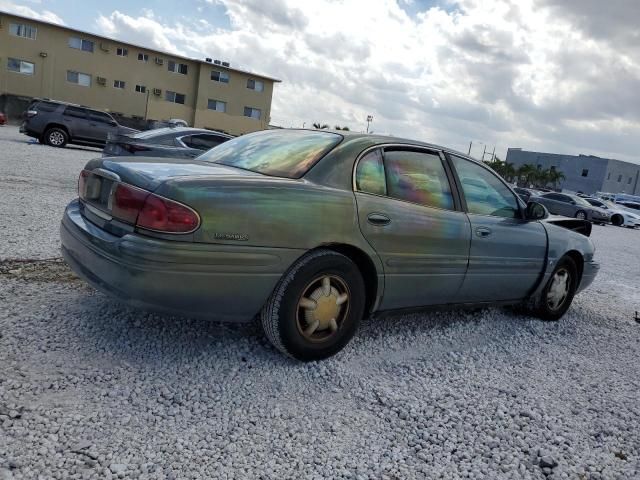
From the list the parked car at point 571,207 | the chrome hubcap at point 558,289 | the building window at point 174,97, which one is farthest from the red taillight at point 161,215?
the building window at point 174,97

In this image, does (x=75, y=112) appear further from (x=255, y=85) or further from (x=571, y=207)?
(x=255, y=85)

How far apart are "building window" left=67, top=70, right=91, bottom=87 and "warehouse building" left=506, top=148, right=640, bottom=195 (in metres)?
66.8

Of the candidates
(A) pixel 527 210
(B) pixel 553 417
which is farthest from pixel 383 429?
(A) pixel 527 210

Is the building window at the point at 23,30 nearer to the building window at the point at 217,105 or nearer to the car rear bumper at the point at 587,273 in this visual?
the building window at the point at 217,105

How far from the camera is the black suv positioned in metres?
17.5

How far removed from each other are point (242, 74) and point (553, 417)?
44581 mm

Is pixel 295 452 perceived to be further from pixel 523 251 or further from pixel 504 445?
pixel 523 251

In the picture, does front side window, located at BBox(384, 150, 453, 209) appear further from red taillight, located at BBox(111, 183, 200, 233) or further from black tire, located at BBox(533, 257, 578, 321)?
black tire, located at BBox(533, 257, 578, 321)

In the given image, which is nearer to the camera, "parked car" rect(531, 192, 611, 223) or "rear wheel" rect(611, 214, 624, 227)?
"parked car" rect(531, 192, 611, 223)

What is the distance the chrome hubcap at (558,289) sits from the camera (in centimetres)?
499

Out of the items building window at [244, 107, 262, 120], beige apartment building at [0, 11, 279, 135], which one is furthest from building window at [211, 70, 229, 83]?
building window at [244, 107, 262, 120]

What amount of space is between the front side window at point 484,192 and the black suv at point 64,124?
607 inches

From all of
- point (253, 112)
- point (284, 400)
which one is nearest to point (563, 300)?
point (284, 400)

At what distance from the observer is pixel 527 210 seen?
4.63m
